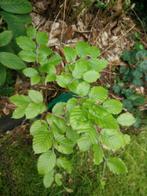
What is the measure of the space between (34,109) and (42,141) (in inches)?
4.7

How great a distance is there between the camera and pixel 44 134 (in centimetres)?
132

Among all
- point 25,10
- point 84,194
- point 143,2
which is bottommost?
point 84,194

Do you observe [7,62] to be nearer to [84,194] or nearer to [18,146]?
[18,146]

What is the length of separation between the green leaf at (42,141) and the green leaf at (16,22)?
522 mm

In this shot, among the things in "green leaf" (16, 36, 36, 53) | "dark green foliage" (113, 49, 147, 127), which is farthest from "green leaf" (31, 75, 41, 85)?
"dark green foliage" (113, 49, 147, 127)

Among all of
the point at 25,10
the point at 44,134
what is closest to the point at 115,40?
the point at 25,10

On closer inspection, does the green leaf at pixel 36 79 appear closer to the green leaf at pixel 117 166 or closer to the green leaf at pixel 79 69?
the green leaf at pixel 79 69

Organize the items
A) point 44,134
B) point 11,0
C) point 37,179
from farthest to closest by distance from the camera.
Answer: point 37,179, point 11,0, point 44,134

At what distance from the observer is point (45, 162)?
1.35m

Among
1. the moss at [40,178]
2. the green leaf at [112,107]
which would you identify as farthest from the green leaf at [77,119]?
the moss at [40,178]

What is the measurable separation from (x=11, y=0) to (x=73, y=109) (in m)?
0.64

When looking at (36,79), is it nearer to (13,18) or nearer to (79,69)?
(79,69)

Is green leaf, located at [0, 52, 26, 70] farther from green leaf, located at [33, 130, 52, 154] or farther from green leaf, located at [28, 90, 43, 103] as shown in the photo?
green leaf, located at [33, 130, 52, 154]

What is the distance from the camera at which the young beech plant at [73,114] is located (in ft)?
3.96
